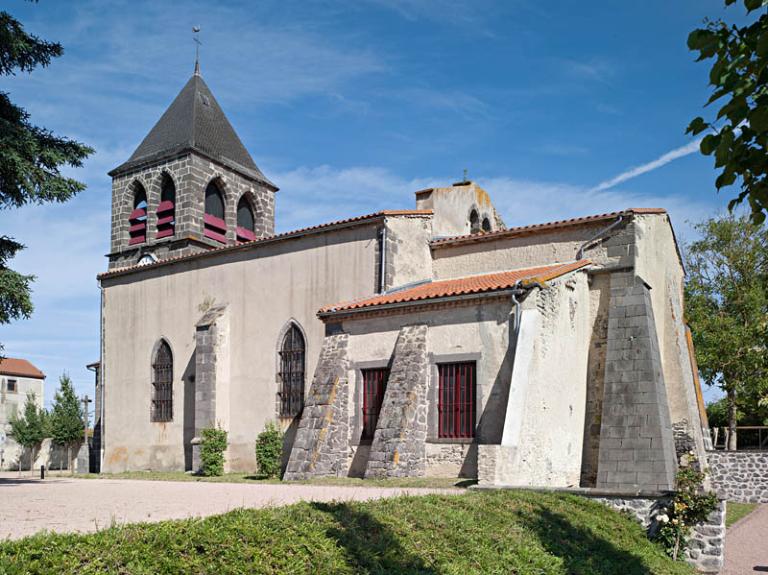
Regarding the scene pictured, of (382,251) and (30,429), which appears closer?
(382,251)

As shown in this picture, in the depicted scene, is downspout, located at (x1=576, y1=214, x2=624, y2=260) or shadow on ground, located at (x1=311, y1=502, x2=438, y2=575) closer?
shadow on ground, located at (x1=311, y1=502, x2=438, y2=575)

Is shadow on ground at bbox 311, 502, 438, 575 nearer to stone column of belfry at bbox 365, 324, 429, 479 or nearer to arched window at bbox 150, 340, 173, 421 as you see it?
stone column of belfry at bbox 365, 324, 429, 479

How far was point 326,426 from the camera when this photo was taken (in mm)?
18172

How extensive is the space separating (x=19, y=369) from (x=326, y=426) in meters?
49.9

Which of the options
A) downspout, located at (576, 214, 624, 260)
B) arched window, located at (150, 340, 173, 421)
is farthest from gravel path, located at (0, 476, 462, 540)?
arched window, located at (150, 340, 173, 421)

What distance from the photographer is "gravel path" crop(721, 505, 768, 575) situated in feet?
44.4

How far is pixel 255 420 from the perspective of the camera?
22.5 m

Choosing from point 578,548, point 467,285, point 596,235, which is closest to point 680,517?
point 578,548

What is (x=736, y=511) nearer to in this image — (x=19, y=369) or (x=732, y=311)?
(x=732, y=311)

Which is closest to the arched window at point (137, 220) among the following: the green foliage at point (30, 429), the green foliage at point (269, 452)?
the green foliage at point (269, 452)

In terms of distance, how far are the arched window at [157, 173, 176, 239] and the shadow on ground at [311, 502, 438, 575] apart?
2289 cm

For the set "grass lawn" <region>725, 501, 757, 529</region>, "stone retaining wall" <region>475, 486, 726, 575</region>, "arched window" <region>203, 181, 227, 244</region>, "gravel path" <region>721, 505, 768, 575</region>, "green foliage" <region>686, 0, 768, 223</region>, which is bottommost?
"grass lawn" <region>725, 501, 757, 529</region>

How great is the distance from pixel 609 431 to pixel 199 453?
1191 centimetres

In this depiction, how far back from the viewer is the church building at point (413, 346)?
1653 cm
